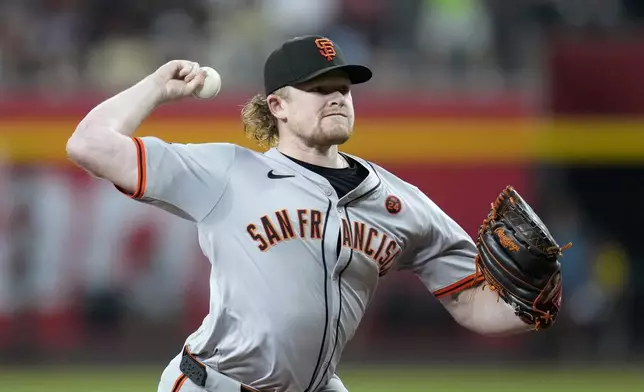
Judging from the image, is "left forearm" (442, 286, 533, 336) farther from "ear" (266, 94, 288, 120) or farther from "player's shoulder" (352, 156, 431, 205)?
"ear" (266, 94, 288, 120)

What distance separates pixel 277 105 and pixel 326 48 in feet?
0.94

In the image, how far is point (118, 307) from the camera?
43.3 ft

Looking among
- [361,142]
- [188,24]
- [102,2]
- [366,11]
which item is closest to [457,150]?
[361,142]

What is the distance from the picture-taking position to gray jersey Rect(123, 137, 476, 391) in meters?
4.12

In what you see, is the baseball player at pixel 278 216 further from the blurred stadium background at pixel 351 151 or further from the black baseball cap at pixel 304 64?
the blurred stadium background at pixel 351 151

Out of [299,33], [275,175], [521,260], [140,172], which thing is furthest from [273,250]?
[299,33]

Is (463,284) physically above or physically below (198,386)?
above

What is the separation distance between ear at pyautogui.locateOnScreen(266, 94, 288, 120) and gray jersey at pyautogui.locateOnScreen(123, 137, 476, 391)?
15 cm

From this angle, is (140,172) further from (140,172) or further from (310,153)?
(310,153)

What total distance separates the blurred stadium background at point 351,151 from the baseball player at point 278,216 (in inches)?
327

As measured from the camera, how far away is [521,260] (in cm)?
416

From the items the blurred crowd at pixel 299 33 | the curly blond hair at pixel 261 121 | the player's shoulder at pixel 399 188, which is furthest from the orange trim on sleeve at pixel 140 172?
the blurred crowd at pixel 299 33

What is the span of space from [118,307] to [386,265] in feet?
30.2

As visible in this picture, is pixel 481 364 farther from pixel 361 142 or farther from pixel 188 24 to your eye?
pixel 188 24
